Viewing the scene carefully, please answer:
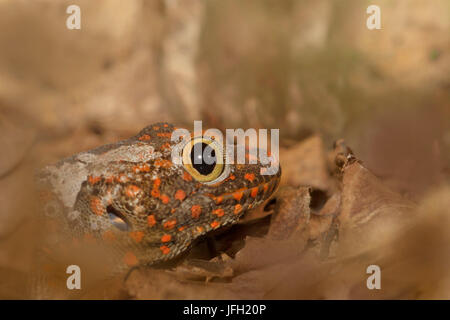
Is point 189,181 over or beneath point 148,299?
over

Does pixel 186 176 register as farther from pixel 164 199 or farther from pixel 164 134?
pixel 164 134

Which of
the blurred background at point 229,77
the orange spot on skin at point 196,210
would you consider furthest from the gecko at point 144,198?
the blurred background at point 229,77

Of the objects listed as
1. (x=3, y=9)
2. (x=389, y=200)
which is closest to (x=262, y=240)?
(x=389, y=200)

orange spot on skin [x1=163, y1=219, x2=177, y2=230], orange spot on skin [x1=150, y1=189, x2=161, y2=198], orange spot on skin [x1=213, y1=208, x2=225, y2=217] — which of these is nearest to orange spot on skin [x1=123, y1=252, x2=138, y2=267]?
orange spot on skin [x1=163, y1=219, x2=177, y2=230]

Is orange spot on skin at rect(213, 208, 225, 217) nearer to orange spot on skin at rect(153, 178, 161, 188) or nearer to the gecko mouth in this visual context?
the gecko mouth

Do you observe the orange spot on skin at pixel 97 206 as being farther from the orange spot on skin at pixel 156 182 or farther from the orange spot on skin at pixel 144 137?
the orange spot on skin at pixel 144 137

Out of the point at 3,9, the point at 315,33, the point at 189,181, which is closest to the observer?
the point at 189,181

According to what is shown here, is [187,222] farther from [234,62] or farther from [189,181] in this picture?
[234,62]

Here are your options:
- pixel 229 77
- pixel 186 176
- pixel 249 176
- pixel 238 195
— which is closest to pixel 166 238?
pixel 186 176
